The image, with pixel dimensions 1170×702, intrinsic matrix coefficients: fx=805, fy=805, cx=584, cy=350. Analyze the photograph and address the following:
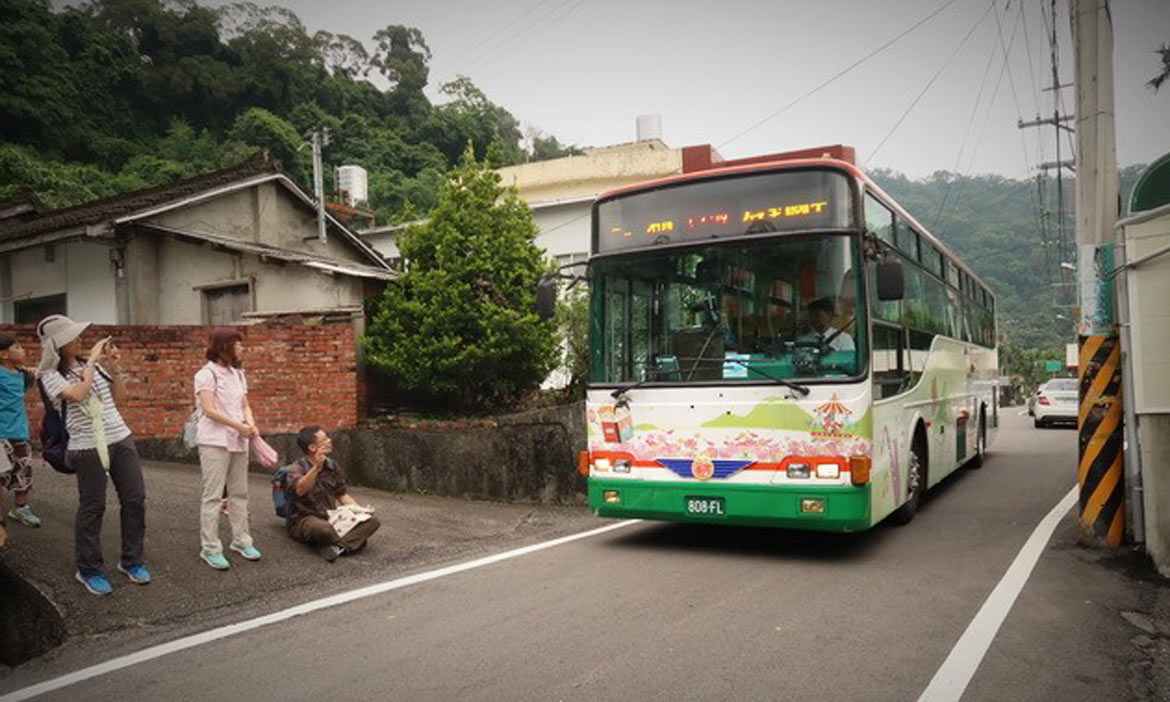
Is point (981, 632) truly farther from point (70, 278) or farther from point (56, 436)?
point (70, 278)

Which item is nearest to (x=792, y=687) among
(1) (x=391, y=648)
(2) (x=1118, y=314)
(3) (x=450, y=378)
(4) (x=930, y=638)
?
(4) (x=930, y=638)

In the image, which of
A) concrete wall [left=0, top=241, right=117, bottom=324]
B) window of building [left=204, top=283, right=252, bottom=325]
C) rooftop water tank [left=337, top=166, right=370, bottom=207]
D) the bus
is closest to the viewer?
the bus

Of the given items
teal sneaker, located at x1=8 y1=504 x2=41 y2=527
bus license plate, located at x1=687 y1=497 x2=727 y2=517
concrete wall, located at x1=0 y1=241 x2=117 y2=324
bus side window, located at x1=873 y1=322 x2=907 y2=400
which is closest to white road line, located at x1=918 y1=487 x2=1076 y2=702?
bus side window, located at x1=873 y1=322 x2=907 y2=400

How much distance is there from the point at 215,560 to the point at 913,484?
22.4 feet

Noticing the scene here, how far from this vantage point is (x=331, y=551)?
7195 millimetres

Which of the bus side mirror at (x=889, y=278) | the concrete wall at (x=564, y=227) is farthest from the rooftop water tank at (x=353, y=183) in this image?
the bus side mirror at (x=889, y=278)

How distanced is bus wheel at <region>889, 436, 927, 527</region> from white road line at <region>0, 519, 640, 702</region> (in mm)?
3736

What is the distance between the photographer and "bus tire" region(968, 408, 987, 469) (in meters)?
13.8

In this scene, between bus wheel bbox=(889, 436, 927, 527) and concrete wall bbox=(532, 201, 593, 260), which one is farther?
concrete wall bbox=(532, 201, 593, 260)

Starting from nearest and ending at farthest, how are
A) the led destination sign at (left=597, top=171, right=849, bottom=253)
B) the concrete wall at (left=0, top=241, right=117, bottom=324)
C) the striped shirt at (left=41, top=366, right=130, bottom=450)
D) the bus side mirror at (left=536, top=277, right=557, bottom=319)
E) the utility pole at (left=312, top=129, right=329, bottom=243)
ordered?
the striped shirt at (left=41, top=366, right=130, bottom=450) < the led destination sign at (left=597, top=171, right=849, bottom=253) < the bus side mirror at (left=536, top=277, right=557, bottom=319) < the concrete wall at (left=0, top=241, right=117, bottom=324) < the utility pole at (left=312, top=129, right=329, bottom=243)

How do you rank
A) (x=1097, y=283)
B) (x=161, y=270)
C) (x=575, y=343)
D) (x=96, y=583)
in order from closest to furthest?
(x=96, y=583) < (x=1097, y=283) < (x=575, y=343) < (x=161, y=270)

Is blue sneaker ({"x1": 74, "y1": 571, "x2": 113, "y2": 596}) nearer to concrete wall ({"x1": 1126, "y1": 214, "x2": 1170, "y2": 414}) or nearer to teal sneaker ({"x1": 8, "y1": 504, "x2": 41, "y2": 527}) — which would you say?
teal sneaker ({"x1": 8, "y1": 504, "x2": 41, "y2": 527})

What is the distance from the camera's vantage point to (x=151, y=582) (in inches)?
240

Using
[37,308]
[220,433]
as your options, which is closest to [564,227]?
[37,308]
